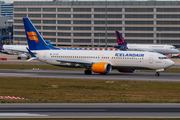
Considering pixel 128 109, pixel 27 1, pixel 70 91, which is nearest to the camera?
pixel 128 109

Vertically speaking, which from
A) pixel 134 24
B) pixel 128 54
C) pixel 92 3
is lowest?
pixel 128 54

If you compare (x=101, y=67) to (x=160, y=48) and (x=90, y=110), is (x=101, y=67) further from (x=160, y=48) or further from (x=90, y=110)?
(x=160, y=48)

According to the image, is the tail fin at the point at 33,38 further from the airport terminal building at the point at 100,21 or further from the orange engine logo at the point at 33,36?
the airport terminal building at the point at 100,21

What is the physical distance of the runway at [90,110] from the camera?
68.8ft

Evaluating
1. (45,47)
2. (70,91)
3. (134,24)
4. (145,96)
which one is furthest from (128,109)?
(134,24)

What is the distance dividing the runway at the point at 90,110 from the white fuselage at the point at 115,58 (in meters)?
24.7

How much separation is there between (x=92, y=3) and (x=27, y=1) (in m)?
36.3

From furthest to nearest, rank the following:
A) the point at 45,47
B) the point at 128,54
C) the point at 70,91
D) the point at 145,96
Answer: the point at 45,47 < the point at 128,54 < the point at 70,91 < the point at 145,96

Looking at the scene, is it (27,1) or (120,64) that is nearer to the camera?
(120,64)

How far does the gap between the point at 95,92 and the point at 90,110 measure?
10547 mm

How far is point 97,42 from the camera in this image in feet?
541

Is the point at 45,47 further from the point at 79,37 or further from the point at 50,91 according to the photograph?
the point at 79,37

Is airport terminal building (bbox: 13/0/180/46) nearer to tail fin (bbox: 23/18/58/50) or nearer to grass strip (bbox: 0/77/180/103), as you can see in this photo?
tail fin (bbox: 23/18/58/50)

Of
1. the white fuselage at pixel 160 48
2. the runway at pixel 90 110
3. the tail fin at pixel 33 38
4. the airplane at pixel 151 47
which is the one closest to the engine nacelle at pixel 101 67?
the tail fin at pixel 33 38
